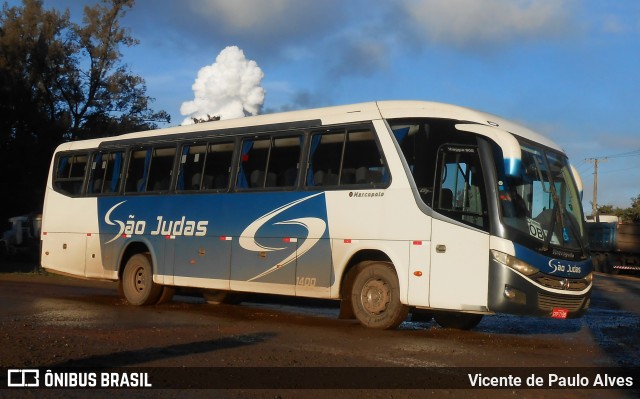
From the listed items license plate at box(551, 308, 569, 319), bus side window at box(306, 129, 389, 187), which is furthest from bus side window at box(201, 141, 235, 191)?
license plate at box(551, 308, 569, 319)

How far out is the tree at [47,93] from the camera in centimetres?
4147

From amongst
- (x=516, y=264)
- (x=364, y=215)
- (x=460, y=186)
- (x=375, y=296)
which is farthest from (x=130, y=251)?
(x=516, y=264)

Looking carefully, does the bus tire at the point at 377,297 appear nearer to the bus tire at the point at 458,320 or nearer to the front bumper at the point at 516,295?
the bus tire at the point at 458,320

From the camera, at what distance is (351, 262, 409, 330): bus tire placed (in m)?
11.8

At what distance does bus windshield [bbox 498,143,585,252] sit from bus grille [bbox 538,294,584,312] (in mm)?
667

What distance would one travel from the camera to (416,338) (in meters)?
11.2

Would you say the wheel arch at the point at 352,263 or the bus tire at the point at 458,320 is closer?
the wheel arch at the point at 352,263

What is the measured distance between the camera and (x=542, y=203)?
36.8ft

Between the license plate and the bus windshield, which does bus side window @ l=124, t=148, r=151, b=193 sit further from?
the license plate

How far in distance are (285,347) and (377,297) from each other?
254cm

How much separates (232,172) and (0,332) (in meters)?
5.19

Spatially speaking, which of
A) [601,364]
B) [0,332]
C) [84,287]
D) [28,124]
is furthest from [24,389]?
[28,124]

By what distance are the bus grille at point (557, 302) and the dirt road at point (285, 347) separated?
57 centimetres

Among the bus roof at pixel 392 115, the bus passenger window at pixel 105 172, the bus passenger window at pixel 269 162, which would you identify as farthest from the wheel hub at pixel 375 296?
the bus passenger window at pixel 105 172
